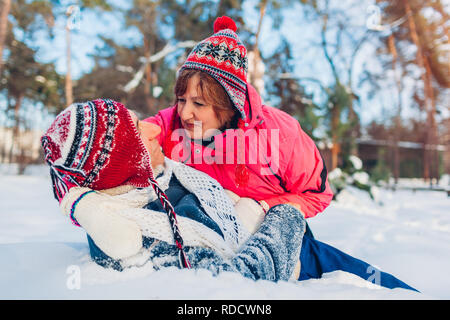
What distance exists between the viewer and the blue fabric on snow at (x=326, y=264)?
132 cm

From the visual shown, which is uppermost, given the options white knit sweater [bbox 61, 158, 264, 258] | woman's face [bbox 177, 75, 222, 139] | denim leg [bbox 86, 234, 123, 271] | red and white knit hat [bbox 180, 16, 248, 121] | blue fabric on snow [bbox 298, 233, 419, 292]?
red and white knit hat [bbox 180, 16, 248, 121]

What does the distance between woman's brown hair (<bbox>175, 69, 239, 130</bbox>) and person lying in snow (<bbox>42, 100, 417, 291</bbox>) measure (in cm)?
47

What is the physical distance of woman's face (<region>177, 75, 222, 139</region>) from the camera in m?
1.50

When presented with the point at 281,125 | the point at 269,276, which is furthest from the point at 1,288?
the point at 281,125

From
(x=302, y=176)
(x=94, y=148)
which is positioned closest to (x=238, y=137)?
(x=302, y=176)

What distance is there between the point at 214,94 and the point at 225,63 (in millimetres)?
191

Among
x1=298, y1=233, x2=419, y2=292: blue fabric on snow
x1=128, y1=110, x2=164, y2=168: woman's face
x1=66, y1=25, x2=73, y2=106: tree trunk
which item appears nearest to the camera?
x1=128, y1=110, x2=164, y2=168: woman's face

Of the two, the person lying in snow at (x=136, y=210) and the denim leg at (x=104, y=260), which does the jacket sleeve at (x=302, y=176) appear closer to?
the person lying in snow at (x=136, y=210)

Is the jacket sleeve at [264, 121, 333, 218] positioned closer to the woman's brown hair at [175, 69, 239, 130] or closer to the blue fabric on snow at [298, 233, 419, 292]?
the blue fabric on snow at [298, 233, 419, 292]

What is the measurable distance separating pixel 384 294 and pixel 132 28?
1477 cm

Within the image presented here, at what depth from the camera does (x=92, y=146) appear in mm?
909

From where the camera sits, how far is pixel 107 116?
95 centimetres

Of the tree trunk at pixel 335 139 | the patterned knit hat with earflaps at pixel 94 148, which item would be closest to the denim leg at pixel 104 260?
the patterned knit hat with earflaps at pixel 94 148

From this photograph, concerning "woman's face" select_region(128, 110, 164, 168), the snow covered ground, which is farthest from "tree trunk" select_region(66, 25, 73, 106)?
"woman's face" select_region(128, 110, 164, 168)
